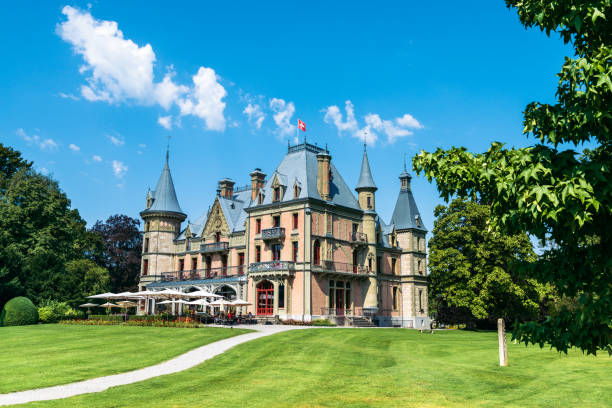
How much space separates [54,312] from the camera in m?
41.8

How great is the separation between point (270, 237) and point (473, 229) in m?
18.1

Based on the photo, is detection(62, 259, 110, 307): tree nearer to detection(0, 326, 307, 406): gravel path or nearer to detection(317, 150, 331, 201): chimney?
detection(317, 150, 331, 201): chimney

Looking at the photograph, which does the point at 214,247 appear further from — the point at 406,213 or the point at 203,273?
the point at 406,213

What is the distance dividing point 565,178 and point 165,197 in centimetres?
5869

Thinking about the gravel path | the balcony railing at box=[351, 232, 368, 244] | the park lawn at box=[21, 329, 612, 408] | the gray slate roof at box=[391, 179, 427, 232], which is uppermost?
the gray slate roof at box=[391, 179, 427, 232]

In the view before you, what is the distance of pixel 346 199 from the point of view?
50.8 m

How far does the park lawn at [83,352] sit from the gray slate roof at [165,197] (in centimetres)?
3113

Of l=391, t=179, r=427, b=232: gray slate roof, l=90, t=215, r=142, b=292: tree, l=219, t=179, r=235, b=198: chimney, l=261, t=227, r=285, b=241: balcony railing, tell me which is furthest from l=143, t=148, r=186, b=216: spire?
l=391, t=179, r=427, b=232: gray slate roof

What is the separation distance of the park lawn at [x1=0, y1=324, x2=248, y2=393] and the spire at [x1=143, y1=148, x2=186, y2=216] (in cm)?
3115

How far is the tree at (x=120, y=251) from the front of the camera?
67.3 m

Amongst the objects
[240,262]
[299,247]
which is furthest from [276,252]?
[240,262]

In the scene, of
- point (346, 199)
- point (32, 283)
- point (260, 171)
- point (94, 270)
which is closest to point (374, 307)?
point (346, 199)

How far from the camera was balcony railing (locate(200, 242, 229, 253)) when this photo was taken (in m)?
54.4

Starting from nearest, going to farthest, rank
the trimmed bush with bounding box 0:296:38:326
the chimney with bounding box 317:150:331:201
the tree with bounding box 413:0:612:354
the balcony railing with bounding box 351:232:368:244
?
the tree with bounding box 413:0:612:354 < the trimmed bush with bounding box 0:296:38:326 < the chimney with bounding box 317:150:331:201 < the balcony railing with bounding box 351:232:368:244
